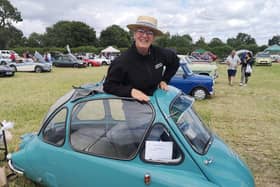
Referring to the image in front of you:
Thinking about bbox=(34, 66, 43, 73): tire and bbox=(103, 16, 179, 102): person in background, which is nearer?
bbox=(103, 16, 179, 102): person in background

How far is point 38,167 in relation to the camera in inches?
127

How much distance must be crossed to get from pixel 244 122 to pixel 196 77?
352 cm

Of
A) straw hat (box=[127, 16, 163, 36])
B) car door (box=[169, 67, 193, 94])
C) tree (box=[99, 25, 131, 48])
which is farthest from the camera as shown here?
tree (box=[99, 25, 131, 48])

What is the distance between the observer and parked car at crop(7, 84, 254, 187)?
2.52 meters

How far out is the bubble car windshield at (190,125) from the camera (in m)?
2.65

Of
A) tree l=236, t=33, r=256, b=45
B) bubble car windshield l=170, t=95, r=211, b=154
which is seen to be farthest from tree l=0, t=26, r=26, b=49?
bubble car windshield l=170, t=95, r=211, b=154

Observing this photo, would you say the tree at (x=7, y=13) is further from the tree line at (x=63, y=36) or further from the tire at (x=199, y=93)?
the tire at (x=199, y=93)

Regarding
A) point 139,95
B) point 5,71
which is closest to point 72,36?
point 5,71

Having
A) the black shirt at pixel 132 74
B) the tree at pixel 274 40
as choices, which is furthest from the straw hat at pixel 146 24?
the tree at pixel 274 40

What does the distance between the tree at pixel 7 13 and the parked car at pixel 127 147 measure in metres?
75.9

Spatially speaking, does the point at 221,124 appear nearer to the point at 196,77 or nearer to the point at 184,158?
the point at 196,77

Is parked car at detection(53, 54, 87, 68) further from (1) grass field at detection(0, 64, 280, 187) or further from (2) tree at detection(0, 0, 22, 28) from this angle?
(2) tree at detection(0, 0, 22, 28)

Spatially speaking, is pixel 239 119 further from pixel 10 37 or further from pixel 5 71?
pixel 10 37

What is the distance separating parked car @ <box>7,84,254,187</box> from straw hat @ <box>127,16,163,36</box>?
0.63m
